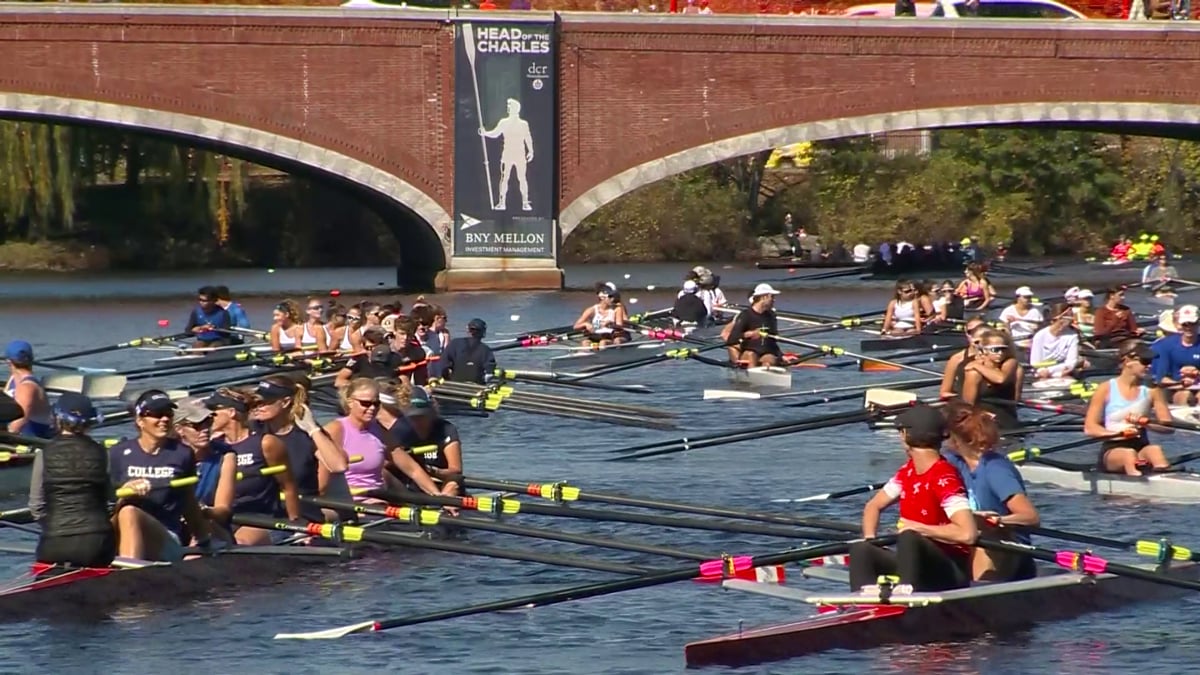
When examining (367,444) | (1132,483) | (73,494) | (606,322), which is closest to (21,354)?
(367,444)

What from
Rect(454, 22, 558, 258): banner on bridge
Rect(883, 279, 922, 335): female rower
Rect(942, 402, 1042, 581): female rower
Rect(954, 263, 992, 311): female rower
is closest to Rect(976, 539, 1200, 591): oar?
Rect(942, 402, 1042, 581): female rower

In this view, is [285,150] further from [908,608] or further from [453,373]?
[908,608]

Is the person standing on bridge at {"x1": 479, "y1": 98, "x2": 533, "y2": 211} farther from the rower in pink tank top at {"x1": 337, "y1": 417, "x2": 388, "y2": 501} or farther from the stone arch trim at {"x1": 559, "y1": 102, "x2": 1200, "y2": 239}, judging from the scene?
the rower in pink tank top at {"x1": 337, "y1": 417, "x2": 388, "y2": 501}

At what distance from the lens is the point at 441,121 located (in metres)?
43.3

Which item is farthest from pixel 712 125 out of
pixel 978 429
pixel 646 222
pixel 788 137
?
pixel 978 429

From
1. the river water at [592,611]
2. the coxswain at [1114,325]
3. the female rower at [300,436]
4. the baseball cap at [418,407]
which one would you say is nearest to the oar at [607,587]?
the river water at [592,611]

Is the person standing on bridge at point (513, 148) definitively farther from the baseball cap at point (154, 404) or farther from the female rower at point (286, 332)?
the baseball cap at point (154, 404)

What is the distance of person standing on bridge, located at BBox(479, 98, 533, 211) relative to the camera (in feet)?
142

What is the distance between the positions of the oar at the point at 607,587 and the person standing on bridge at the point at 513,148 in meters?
32.0

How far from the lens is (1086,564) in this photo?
11344 mm

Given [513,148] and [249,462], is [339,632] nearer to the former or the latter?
[249,462]

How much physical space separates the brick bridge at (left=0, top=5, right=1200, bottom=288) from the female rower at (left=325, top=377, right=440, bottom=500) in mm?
28474

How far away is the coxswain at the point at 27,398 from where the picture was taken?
16703 mm

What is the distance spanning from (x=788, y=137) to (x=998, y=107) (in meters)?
4.57
